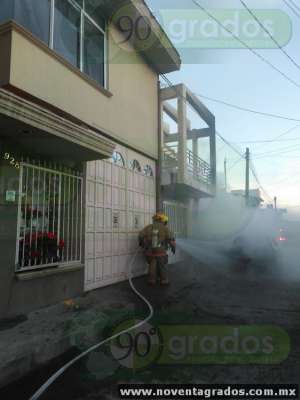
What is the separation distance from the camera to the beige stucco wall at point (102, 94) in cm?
497

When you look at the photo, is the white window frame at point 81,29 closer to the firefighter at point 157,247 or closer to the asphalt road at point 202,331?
the firefighter at point 157,247

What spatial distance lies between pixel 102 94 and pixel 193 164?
19.2 feet

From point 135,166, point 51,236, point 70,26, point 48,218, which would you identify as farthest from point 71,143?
point 135,166

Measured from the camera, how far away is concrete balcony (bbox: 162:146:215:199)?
33.3ft

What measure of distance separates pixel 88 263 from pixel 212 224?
10.1 metres

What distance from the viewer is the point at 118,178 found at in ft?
25.0

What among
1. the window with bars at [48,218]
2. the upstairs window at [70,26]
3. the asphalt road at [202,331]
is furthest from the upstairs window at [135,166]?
the asphalt road at [202,331]

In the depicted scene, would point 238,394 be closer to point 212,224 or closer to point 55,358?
point 55,358

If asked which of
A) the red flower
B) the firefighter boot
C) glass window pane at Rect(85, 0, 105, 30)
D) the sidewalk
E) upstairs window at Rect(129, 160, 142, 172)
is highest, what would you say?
glass window pane at Rect(85, 0, 105, 30)

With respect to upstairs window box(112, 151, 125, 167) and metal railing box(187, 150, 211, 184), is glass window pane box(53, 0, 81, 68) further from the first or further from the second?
metal railing box(187, 150, 211, 184)

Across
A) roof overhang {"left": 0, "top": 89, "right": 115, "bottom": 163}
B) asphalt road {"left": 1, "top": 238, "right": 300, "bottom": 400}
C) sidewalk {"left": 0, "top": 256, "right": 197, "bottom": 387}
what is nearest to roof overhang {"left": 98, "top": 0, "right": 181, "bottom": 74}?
roof overhang {"left": 0, "top": 89, "right": 115, "bottom": 163}

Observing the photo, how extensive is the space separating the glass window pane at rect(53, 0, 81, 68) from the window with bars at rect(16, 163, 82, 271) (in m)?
2.47

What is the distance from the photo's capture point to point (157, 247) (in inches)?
291

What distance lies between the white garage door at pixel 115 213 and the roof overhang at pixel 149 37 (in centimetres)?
318
